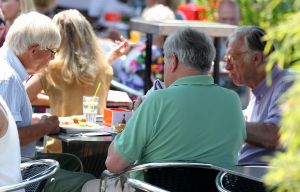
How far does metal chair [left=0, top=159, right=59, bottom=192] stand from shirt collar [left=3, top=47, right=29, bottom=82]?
63 cm

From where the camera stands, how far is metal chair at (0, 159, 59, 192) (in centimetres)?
321

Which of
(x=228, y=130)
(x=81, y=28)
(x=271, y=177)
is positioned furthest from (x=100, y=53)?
(x=271, y=177)

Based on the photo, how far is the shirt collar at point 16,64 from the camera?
424cm

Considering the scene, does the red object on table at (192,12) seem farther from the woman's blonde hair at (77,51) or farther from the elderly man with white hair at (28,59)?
the elderly man with white hair at (28,59)

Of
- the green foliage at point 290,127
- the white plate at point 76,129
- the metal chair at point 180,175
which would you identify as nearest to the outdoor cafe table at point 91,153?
the white plate at point 76,129

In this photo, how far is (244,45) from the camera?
4.59 metres

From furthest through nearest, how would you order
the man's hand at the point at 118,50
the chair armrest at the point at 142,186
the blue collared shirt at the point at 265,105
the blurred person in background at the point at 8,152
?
the man's hand at the point at 118,50 < the blue collared shirt at the point at 265,105 < the blurred person in background at the point at 8,152 < the chair armrest at the point at 142,186

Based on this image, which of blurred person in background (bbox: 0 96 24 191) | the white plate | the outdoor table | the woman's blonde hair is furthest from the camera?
the outdoor table

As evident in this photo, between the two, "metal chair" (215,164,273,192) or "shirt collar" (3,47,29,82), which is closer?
"metal chair" (215,164,273,192)

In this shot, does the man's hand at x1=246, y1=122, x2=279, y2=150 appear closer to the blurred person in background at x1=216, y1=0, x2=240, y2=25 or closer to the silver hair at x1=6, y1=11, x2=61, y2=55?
the silver hair at x1=6, y1=11, x2=61, y2=55

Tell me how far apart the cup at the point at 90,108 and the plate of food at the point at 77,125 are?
0.15ft

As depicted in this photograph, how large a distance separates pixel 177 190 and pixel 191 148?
0.78 ft

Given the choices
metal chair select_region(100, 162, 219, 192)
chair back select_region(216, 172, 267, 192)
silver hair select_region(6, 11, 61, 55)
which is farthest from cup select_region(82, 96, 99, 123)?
chair back select_region(216, 172, 267, 192)

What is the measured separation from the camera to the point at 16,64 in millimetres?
4250
